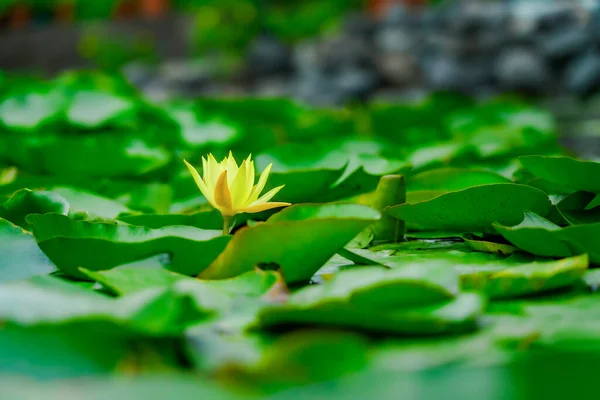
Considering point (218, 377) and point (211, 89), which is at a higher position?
point (211, 89)

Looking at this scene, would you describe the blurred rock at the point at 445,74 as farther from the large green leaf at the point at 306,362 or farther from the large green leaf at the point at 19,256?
the large green leaf at the point at 306,362

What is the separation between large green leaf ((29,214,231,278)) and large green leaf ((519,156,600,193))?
328 millimetres

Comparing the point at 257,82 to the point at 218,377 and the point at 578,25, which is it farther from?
the point at 218,377

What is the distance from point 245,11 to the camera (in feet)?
26.9

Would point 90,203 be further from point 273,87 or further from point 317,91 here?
point 273,87

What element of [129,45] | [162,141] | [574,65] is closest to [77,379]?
[162,141]

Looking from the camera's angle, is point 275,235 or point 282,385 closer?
point 282,385

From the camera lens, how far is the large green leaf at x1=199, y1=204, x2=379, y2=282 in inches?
22.9

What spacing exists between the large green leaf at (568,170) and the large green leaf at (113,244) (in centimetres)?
33

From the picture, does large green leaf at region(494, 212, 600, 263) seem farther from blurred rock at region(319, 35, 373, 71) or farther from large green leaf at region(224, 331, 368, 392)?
blurred rock at region(319, 35, 373, 71)

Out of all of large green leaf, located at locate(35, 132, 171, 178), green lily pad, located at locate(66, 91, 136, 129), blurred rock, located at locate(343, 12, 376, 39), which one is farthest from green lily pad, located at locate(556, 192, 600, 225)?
blurred rock, located at locate(343, 12, 376, 39)

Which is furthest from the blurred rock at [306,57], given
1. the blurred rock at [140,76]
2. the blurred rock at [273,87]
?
the blurred rock at [140,76]

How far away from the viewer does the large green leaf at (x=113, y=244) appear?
0.62 meters

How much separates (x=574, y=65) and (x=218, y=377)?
6.00 metres
